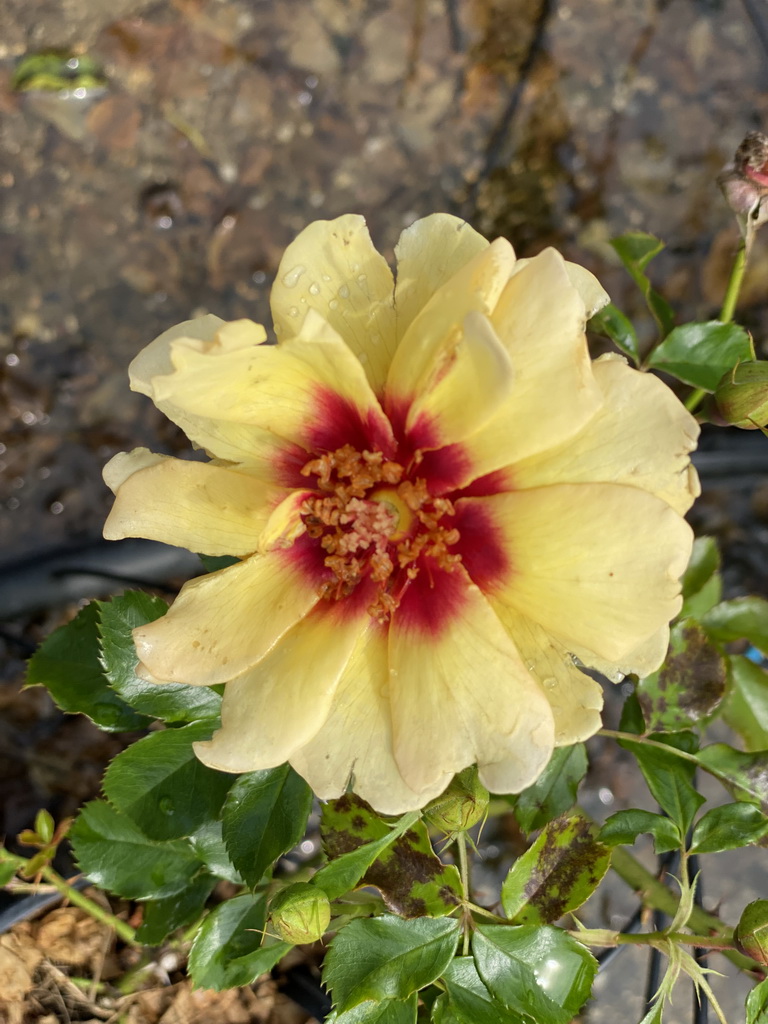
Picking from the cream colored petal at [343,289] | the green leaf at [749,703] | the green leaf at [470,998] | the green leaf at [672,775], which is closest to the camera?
the cream colored petal at [343,289]

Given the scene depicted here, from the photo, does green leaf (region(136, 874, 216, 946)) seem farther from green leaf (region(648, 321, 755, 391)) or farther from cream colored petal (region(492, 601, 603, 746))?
green leaf (region(648, 321, 755, 391))

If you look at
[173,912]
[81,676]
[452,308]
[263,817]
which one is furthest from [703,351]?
[173,912]

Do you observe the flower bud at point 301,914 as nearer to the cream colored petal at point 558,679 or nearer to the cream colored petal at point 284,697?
the cream colored petal at point 284,697

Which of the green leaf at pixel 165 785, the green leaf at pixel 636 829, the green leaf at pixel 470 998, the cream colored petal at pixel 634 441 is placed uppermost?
the cream colored petal at pixel 634 441

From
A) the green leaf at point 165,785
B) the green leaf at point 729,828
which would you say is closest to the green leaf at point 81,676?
the green leaf at point 165,785

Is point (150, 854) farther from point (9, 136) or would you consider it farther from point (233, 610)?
point (9, 136)

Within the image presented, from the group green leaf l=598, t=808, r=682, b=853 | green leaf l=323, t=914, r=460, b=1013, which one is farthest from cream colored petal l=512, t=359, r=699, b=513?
green leaf l=323, t=914, r=460, b=1013

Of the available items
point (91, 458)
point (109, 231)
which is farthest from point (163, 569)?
point (109, 231)
